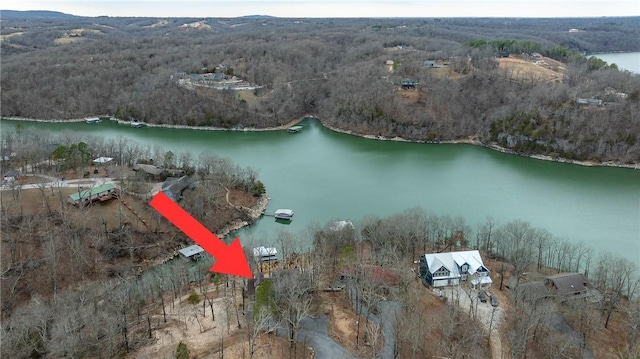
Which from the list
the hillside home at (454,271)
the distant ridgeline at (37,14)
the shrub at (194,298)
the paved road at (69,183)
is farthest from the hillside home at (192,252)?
the distant ridgeline at (37,14)

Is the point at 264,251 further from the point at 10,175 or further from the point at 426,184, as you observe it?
the point at 10,175

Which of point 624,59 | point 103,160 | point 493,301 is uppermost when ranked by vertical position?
point 624,59

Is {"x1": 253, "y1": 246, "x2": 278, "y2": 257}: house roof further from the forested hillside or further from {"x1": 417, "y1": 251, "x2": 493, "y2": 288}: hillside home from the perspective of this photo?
the forested hillside

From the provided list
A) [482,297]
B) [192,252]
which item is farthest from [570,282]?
[192,252]

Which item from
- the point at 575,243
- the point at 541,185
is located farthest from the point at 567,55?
the point at 575,243

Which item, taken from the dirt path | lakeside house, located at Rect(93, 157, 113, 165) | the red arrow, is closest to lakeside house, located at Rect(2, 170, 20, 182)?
lakeside house, located at Rect(93, 157, 113, 165)

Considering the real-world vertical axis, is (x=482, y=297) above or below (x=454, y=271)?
below
